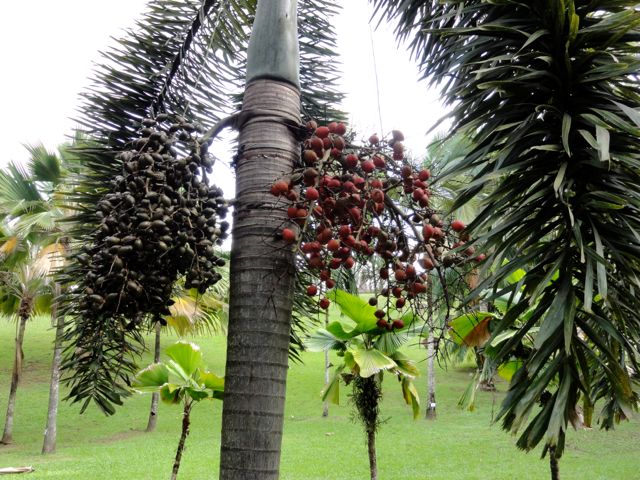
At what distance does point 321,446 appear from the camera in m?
13.3

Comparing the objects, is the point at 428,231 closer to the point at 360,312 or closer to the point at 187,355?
the point at 360,312

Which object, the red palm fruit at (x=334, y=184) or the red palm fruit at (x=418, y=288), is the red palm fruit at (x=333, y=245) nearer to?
the red palm fruit at (x=334, y=184)

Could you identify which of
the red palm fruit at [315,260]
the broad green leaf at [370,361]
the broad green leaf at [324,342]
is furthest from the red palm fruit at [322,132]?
the broad green leaf at [324,342]

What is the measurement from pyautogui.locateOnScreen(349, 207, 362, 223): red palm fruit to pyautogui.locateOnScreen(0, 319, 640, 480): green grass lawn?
6.93 metres

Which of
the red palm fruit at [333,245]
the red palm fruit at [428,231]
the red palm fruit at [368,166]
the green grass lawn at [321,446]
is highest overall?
the red palm fruit at [368,166]

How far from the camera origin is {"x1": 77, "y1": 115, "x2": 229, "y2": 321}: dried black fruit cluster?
5.38ft

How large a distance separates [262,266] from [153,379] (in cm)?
553

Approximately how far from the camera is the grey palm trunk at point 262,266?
5.47ft

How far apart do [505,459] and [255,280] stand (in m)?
11.6

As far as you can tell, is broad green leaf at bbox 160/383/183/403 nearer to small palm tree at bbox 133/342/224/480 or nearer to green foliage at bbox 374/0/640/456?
small palm tree at bbox 133/342/224/480

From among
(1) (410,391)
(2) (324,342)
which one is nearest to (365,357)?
(2) (324,342)

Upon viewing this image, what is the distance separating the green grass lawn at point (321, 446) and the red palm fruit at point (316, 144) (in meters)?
7.02

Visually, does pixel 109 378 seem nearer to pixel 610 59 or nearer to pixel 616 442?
pixel 610 59

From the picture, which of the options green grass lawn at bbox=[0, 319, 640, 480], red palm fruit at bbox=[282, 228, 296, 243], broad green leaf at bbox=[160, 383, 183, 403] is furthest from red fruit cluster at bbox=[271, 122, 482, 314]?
green grass lawn at bbox=[0, 319, 640, 480]
